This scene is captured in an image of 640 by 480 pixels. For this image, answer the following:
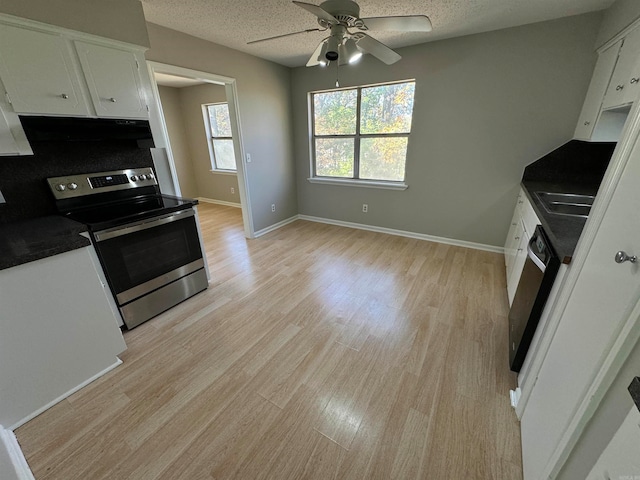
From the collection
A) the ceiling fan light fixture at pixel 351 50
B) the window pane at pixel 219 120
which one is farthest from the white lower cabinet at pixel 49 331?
the window pane at pixel 219 120

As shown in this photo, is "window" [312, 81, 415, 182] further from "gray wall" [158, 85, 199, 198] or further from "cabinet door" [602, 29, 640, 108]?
"gray wall" [158, 85, 199, 198]

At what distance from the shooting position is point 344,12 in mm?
1540

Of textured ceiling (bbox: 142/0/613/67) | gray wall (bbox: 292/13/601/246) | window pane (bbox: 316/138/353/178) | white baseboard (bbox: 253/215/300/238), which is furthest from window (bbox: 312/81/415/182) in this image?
white baseboard (bbox: 253/215/300/238)

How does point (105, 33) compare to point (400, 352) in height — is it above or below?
above

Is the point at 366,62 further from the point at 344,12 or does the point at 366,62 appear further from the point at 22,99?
the point at 22,99

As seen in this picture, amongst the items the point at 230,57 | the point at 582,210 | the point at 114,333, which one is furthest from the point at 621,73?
the point at 114,333

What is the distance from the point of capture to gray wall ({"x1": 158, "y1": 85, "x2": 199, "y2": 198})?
5.13m

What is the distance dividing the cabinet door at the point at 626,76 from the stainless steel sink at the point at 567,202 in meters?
0.67

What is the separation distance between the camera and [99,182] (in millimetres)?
2066

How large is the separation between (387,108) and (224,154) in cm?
352

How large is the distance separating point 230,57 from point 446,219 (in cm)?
335

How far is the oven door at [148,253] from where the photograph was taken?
180 cm

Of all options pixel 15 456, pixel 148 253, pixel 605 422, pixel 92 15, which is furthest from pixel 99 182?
pixel 605 422

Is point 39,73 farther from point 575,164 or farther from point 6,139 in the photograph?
point 575,164
